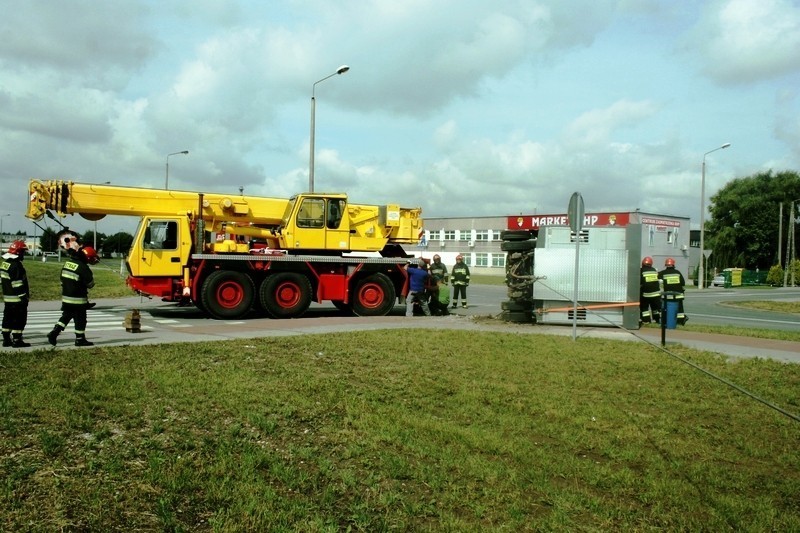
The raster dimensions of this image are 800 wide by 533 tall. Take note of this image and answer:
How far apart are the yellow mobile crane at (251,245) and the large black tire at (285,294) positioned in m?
0.02

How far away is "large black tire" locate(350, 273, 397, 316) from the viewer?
1719 centimetres

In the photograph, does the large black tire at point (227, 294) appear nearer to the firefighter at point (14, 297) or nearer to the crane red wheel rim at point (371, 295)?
the crane red wheel rim at point (371, 295)

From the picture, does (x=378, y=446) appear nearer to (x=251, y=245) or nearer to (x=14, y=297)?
(x=14, y=297)

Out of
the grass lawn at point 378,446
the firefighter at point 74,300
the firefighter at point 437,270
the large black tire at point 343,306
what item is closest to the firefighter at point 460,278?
the firefighter at point 437,270

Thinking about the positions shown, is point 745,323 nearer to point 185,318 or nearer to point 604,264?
point 604,264

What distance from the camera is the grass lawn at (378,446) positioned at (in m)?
4.38

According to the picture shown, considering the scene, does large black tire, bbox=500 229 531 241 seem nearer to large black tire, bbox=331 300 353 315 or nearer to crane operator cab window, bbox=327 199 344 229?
crane operator cab window, bbox=327 199 344 229

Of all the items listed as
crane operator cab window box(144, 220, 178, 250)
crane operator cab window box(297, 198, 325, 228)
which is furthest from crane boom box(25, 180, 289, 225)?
crane operator cab window box(297, 198, 325, 228)

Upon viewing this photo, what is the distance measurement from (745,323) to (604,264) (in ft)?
28.8

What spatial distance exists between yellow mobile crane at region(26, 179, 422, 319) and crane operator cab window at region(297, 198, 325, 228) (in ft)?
0.08

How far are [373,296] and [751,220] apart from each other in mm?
73005

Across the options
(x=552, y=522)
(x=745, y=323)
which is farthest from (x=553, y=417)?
(x=745, y=323)

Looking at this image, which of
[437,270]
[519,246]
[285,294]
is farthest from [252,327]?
[437,270]

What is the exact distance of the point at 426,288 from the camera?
58.8ft
